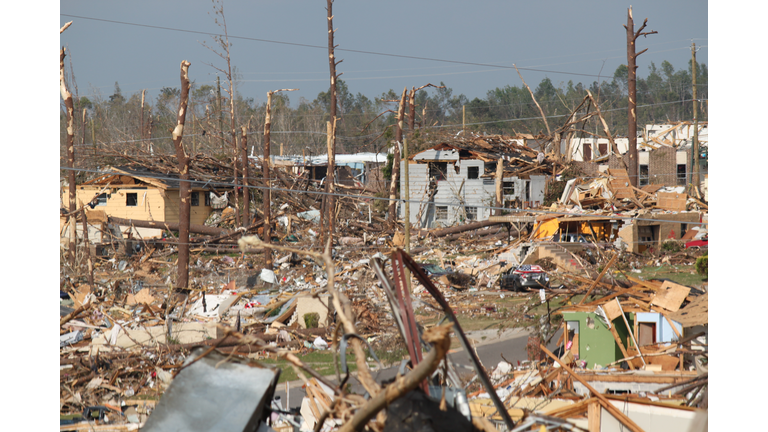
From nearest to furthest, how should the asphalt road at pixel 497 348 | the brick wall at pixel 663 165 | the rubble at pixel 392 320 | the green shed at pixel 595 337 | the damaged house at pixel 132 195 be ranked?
the rubble at pixel 392 320 < the green shed at pixel 595 337 < the asphalt road at pixel 497 348 < the damaged house at pixel 132 195 < the brick wall at pixel 663 165

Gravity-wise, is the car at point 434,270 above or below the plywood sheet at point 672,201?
below

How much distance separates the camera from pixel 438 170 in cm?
2944

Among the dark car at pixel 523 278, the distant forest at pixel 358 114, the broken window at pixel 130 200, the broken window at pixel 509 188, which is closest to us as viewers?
the dark car at pixel 523 278

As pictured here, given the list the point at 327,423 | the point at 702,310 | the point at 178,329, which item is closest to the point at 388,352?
the point at 178,329

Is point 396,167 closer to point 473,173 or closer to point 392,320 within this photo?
point 473,173

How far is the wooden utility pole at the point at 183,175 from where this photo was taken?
13.4 metres

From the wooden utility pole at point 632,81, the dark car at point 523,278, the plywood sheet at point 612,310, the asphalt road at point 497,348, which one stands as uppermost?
the wooden utility pole at point 632,81

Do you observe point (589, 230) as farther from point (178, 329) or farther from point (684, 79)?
point (684, 79)

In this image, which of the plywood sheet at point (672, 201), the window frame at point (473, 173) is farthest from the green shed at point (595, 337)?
the window frame at point (473, 173)

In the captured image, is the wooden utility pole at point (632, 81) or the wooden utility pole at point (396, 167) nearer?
the wooden utility pole at point (632, 81)

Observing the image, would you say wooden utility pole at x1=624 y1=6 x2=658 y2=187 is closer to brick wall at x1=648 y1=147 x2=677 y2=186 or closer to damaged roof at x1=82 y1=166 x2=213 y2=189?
brick wall at x1=648 y1=147 x2=677 y2=186

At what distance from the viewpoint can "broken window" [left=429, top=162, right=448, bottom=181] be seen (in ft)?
96.4

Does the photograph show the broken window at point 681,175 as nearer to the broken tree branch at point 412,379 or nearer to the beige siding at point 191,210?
the beige siding at point 191,210

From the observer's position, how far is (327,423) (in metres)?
4.16
